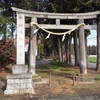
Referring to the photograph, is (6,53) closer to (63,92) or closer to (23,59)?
(23,59)

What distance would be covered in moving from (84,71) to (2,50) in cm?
578

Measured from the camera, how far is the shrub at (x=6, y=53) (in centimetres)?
1330

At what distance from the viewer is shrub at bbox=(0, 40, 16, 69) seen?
43.6ft

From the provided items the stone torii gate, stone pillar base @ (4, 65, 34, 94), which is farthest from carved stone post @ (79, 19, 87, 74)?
stone pillar base @ (4, 65, 34, 94)

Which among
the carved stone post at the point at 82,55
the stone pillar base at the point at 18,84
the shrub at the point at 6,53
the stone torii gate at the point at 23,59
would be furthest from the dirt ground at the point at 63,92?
the shrub at the point at 6,53

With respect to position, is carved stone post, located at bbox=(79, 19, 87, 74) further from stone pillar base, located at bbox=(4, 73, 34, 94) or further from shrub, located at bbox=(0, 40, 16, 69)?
shrub, located at bbox=(0, 40, 16, 69)

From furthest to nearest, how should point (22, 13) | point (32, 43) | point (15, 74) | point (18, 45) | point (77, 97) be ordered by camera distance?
point (32, 43)
point (22, 13)
point (18, 45)
point (15, 74)
point (77, 97)

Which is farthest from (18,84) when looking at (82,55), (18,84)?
(82,55)

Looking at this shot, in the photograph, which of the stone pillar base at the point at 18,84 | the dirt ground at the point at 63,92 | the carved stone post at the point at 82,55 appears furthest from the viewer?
the carved stone post at the point at 82,55

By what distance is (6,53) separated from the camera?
43.7 feet

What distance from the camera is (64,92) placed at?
815cm

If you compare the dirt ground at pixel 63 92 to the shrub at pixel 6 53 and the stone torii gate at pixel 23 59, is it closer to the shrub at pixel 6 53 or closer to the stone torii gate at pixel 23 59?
the stone torii gate at pixel 23 59

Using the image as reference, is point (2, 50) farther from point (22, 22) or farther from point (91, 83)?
point (91, 83)

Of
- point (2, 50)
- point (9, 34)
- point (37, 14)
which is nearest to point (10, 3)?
point (9, 34)
